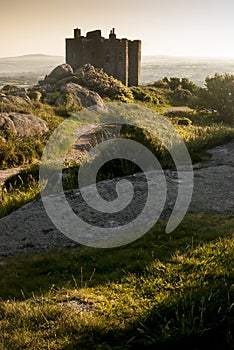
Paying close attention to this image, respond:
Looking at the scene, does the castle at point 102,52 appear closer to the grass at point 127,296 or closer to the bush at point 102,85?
the bush at point 102,85

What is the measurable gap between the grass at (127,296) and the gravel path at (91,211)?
0.60m

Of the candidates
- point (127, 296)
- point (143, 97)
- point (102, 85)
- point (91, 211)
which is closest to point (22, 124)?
point (91, 211)

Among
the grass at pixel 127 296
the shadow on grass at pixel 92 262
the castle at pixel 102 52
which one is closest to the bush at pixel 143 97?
the castle at pixel 102 52

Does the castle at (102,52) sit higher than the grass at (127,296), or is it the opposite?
the castle at (102,52)

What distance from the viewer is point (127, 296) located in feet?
14.9

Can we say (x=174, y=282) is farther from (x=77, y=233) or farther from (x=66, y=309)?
(x=77, y=233)

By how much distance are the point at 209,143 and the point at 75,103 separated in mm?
20024

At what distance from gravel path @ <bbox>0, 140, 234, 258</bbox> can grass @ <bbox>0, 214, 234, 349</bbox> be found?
60 centimetres

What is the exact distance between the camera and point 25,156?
64.1 ft

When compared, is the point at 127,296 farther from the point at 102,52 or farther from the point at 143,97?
the point at 102,52

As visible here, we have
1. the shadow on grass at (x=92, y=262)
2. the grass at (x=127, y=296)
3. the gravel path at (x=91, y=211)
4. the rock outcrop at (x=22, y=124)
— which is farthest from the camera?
the rock outcrop at (x=22, y=124)

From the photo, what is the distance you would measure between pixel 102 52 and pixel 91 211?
42.9 m

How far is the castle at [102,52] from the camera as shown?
1853 inches

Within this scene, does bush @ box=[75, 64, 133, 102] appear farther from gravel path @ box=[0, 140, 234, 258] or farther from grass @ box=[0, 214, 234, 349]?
grass @ box=[0, 214, 234, 349]
